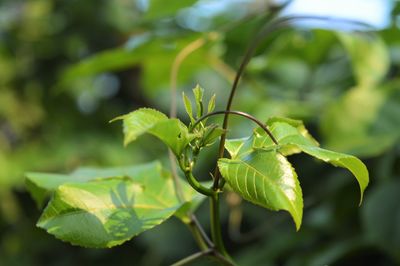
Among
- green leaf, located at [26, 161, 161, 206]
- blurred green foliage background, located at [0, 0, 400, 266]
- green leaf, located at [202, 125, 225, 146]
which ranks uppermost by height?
green leaf, located at [202, 125, 225, 146]

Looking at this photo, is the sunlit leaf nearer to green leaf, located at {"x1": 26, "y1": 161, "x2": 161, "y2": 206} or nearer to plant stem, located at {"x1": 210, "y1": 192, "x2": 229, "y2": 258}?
plant stem, located at {"x1": 210, "y1": 192, "x2": 229, "y2": 258}

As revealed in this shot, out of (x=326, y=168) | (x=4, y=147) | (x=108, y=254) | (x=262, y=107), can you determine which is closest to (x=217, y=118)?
(x=262, y=107)

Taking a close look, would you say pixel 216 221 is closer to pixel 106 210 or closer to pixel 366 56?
pixel 106 210

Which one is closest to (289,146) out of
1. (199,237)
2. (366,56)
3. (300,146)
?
(300,146)

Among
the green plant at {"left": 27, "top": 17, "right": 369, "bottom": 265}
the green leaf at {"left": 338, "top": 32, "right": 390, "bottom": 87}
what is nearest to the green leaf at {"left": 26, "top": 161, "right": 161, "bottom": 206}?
the green plant at {"left": 27, "top": 17, "right": 369, "bottom": 265}

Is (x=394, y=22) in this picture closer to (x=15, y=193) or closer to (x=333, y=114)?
(x=333, y=114)

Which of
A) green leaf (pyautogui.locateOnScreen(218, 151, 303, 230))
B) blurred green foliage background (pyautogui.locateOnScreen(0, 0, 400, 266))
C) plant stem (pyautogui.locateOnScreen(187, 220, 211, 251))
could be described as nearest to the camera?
green leaf (pyautogui.locateOnScreen(218, 151, 303, 230))

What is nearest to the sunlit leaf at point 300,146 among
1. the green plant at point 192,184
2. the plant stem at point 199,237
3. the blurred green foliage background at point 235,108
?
the green plant at point 192,184
